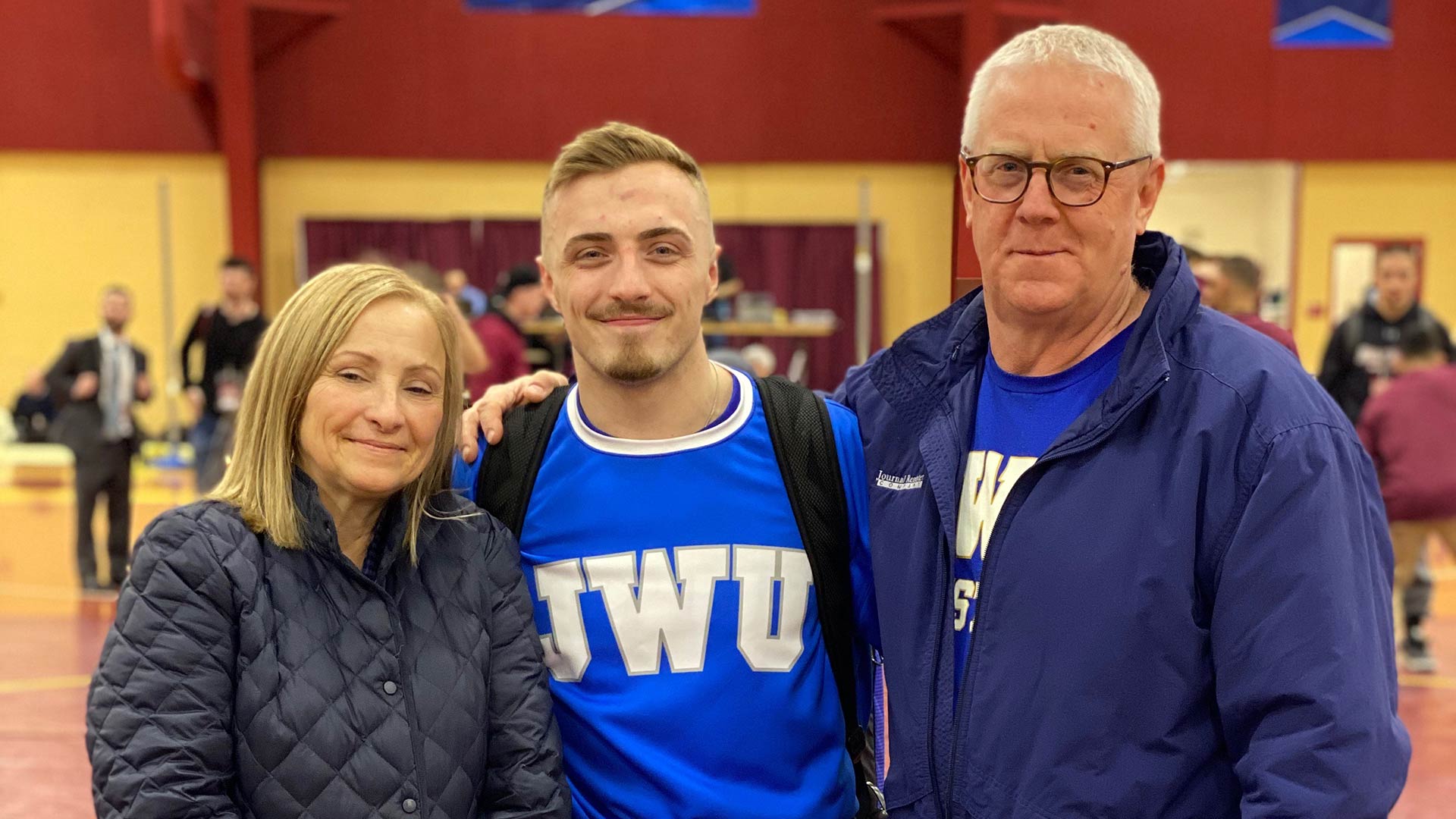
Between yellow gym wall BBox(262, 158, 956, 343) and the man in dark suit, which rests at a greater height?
yellow gym wall BBox(262, 158, 956, 343)

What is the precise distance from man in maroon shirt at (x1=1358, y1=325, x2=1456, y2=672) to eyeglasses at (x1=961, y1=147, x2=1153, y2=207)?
16.3ft

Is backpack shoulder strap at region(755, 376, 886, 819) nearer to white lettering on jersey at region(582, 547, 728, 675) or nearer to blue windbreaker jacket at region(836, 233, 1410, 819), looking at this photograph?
white lettering on jersey at region(582, 547, 728, 675)

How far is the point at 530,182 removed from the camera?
15.5m

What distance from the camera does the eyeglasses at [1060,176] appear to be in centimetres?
179

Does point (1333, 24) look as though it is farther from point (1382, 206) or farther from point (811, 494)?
point (811, 494)

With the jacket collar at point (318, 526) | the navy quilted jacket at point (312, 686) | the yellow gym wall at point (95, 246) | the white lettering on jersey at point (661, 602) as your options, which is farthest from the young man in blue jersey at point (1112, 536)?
the yellow gym wall at point (95, 246)

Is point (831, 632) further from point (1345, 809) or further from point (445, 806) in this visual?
point (1345, 809)

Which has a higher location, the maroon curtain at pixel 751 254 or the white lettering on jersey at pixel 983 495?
the maroon curtain at pixel 751 254

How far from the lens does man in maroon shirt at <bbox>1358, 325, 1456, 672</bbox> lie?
6098mm

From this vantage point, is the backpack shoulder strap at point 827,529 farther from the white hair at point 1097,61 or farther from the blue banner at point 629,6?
the blue banner at point 629,6

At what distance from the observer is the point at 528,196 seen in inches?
609

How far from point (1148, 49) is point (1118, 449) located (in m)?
14.8

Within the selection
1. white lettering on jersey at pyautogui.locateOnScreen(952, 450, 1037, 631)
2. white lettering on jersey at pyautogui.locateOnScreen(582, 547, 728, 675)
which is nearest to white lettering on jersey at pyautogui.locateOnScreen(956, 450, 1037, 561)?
white lettering on jersey at pyautogui.locateOnScreen(952, 450, 1037, 631)

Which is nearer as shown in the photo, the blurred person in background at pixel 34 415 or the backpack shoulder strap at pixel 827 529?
the backpack shoulder strap at pixel 827 529
